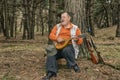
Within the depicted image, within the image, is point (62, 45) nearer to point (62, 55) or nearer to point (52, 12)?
point (62, 55)

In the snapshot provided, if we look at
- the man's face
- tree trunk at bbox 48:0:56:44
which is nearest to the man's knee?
the man's face

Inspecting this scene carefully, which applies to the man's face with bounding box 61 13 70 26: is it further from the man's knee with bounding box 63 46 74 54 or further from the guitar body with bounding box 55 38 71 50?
the man's knee with bounding box 63 46 74 54

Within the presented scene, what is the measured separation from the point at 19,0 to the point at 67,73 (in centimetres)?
2905

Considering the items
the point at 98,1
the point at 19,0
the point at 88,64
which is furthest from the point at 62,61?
the point at 98,1

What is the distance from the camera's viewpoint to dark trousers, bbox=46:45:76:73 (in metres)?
7.31

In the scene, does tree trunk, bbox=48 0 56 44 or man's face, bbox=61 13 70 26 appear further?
tree trunk, bbox=48 0 56 44

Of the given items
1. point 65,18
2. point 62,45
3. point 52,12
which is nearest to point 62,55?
point 62,45

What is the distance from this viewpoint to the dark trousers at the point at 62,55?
24.0 feet

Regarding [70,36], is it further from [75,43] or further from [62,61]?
[62,61]

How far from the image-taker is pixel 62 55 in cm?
764

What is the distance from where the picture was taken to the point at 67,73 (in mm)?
7672

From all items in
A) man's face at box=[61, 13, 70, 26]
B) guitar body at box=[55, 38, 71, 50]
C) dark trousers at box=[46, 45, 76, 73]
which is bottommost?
dark trousers at box=[46, 45, 76, 73]

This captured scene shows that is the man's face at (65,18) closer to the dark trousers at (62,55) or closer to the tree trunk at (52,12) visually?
the dark trousers at (62,55)

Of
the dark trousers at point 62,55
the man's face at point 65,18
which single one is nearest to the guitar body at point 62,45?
the dark trousers at point 62,55
